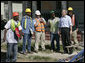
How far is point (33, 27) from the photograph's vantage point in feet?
32.4

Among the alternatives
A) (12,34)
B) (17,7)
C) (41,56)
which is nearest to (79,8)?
(17,7)

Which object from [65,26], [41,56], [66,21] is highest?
[66,21]

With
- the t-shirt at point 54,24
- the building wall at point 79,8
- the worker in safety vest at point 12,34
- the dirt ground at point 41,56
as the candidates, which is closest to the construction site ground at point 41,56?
the dirt ground at point 41,56

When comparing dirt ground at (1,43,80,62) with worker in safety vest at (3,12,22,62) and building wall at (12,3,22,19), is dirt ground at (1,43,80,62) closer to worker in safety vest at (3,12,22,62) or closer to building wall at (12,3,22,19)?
Answer: worker in safety vest at (3,12,22,62)

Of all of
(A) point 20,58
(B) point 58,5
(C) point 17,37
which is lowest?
(A) point 20,58

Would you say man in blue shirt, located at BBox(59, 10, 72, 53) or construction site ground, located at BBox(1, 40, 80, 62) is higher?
man in blue shirt, located at BBox(59, 10, 72, 53)

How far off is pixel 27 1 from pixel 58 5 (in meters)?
2.08

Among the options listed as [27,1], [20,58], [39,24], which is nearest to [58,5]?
[27,1]

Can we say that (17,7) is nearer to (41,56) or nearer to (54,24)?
(54,24)

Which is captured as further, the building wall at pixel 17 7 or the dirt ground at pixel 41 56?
the building wall at pixel 17 7

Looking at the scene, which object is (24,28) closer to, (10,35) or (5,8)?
(10,35)

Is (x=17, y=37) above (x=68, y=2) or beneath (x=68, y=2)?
beneath

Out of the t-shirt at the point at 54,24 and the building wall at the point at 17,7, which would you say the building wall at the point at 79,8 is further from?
the t-shirt at the point at 54,24

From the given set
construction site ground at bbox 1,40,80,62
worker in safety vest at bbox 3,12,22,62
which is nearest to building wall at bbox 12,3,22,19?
construction site ground at bbox 1,40,80,62
